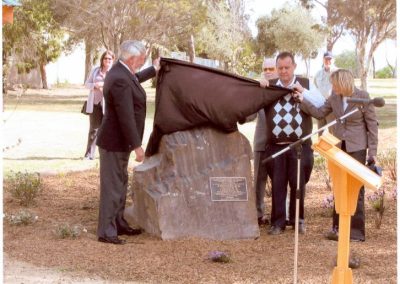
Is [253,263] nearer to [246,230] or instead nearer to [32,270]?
[246,230]

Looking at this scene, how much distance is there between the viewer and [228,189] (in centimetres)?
817

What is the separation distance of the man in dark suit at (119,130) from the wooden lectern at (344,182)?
290 centimetres

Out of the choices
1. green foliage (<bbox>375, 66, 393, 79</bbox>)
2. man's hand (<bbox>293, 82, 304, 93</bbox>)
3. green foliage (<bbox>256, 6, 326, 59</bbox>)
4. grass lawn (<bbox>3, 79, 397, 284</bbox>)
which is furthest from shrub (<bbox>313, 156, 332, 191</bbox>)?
green foliage (<bbox>375, 66, 393, 79</bbox>)

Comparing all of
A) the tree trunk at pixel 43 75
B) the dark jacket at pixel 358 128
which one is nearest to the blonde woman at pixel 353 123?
the dark jacket at pixel 358 128

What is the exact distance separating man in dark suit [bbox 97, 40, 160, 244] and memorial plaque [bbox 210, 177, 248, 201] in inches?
34.9

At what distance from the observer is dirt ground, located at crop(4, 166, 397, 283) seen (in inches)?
258

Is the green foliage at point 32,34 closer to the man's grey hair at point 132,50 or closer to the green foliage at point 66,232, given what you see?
the green foliage at point 66,232

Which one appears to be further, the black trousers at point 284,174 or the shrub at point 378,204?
the shrub at point 378,204

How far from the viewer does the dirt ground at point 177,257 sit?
6559mm

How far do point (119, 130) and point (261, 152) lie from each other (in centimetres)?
167

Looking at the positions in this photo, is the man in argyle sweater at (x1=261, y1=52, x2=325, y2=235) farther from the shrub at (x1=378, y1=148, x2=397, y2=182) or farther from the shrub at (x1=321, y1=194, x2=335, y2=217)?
the shrub at (x1=378, y1=148, x2=397, y2=182)

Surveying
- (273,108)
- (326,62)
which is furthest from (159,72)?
(326,62)

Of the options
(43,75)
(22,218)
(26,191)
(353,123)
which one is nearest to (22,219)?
Result: (22,218)

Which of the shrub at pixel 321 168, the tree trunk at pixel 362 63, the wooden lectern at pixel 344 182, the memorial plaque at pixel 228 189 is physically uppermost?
the tree trunk at pixel 362 63
